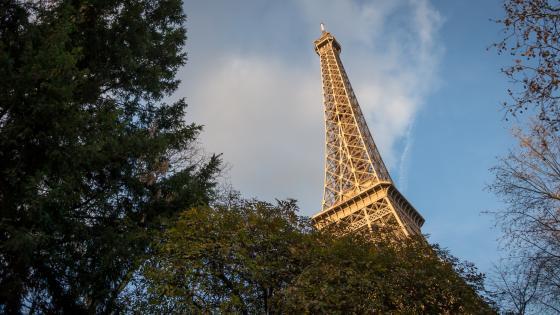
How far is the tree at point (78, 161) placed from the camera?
8469 millimetres

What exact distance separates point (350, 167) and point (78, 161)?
133 ft

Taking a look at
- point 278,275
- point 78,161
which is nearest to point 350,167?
point 278,275

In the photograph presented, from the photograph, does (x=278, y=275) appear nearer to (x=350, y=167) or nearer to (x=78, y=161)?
(x=78, y=161)

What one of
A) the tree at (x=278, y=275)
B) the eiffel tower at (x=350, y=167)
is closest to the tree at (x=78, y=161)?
the tree at (x=278, y=275)

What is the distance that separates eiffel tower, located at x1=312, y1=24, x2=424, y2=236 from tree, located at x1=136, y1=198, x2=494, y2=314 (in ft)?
67.2

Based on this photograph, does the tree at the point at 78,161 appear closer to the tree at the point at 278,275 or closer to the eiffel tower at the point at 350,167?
the tree at the point at 278,275

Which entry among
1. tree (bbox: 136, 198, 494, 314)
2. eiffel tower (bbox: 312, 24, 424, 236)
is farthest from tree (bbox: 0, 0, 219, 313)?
eiffel tower (bbox: 312, 24, 424, 236)

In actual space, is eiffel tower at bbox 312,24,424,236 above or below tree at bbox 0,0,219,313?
above

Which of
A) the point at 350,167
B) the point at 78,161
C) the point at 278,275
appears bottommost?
the point at 278,275

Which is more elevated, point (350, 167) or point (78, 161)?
point (350, 167)

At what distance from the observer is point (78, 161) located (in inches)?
350

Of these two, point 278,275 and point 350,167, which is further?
point 350,167

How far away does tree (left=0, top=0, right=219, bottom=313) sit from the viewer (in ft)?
27.8

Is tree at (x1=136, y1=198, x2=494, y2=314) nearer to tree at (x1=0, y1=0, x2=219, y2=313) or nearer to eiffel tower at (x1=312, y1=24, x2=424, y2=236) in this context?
tree at (x1=0, y1=0, x2=219, y2=313)
